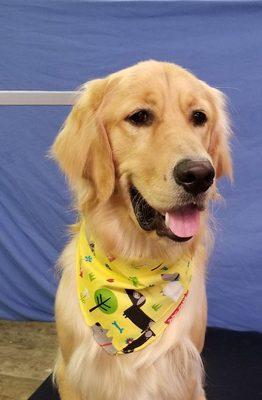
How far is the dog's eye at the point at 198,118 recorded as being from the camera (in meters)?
1.74

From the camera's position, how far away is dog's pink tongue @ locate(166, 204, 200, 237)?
1.57 meters

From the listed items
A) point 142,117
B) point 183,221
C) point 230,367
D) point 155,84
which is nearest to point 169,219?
point 183,221

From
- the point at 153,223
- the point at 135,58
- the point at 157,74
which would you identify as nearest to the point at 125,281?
the point at 153,223

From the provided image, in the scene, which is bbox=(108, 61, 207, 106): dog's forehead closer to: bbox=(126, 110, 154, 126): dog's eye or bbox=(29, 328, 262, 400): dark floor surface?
bbox=(126, 110, 154, 126): dog's eye

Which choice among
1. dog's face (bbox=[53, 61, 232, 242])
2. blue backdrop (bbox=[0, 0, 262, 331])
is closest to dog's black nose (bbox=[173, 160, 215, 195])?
dog's face (bbox=[53, 61, 232, 242])

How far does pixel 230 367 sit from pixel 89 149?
166 cm

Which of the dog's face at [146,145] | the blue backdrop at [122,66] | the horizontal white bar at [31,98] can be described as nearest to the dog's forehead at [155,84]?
the dog's face at [146,145]

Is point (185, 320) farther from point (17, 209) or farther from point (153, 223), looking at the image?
point (17, 209)

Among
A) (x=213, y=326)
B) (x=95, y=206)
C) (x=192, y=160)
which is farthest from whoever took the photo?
(x=213, y=326)

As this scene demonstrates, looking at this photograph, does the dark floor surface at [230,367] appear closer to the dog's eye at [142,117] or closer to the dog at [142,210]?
the dog at [142,210]

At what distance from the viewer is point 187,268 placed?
6.28ft

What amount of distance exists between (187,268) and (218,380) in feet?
3.36

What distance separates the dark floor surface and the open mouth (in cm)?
125

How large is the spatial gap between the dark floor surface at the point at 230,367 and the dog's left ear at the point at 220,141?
3.89 ft
